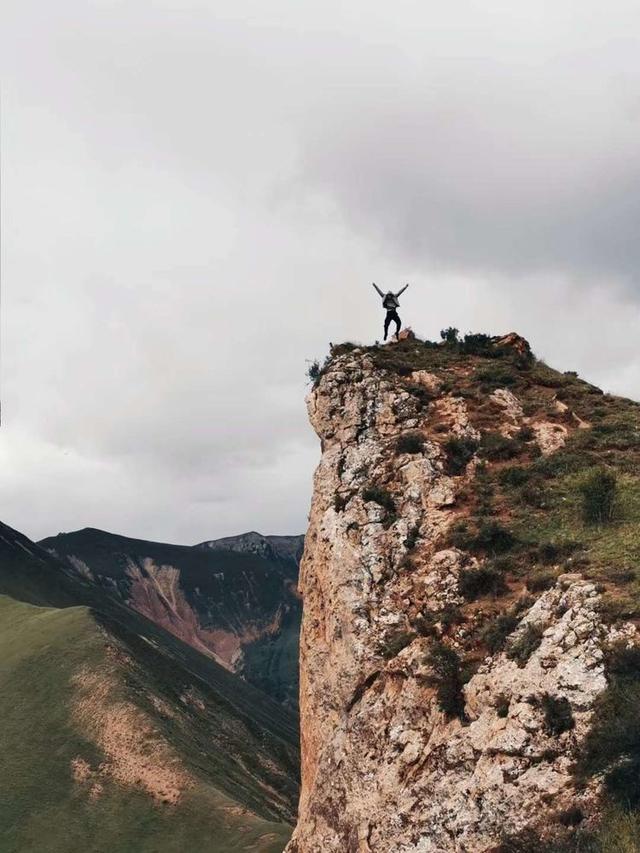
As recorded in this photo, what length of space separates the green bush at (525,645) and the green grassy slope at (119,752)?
45328mm

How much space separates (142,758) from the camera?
260 feet

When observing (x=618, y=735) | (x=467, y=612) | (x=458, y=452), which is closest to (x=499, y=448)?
(x=458, y=452)

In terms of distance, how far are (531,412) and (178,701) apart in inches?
3182

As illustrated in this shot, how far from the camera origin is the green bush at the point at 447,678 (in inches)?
1046

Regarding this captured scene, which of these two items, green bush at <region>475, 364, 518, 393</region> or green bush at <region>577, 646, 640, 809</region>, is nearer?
green bush at <region>577, 646, 640, 809</region>

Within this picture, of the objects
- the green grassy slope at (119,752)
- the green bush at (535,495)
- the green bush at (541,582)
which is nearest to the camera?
the green bush at (541,582)

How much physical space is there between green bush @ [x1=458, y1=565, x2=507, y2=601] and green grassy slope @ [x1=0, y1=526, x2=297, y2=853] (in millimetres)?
42462

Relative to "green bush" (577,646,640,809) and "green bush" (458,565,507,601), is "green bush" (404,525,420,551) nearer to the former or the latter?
"green bush" (458,565,507,601)

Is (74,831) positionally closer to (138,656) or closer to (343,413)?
(138,656)

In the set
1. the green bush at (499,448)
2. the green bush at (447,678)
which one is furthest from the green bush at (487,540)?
the green bush at (499,448)

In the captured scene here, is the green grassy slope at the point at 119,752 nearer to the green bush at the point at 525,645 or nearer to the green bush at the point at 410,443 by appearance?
the green bush at the point at 410,443

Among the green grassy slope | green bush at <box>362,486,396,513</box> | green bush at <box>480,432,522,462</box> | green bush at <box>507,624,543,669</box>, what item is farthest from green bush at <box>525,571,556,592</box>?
the green grassy slope

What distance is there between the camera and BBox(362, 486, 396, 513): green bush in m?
36.9

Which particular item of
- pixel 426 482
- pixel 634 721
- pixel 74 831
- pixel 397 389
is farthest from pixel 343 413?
pixel 74 831
